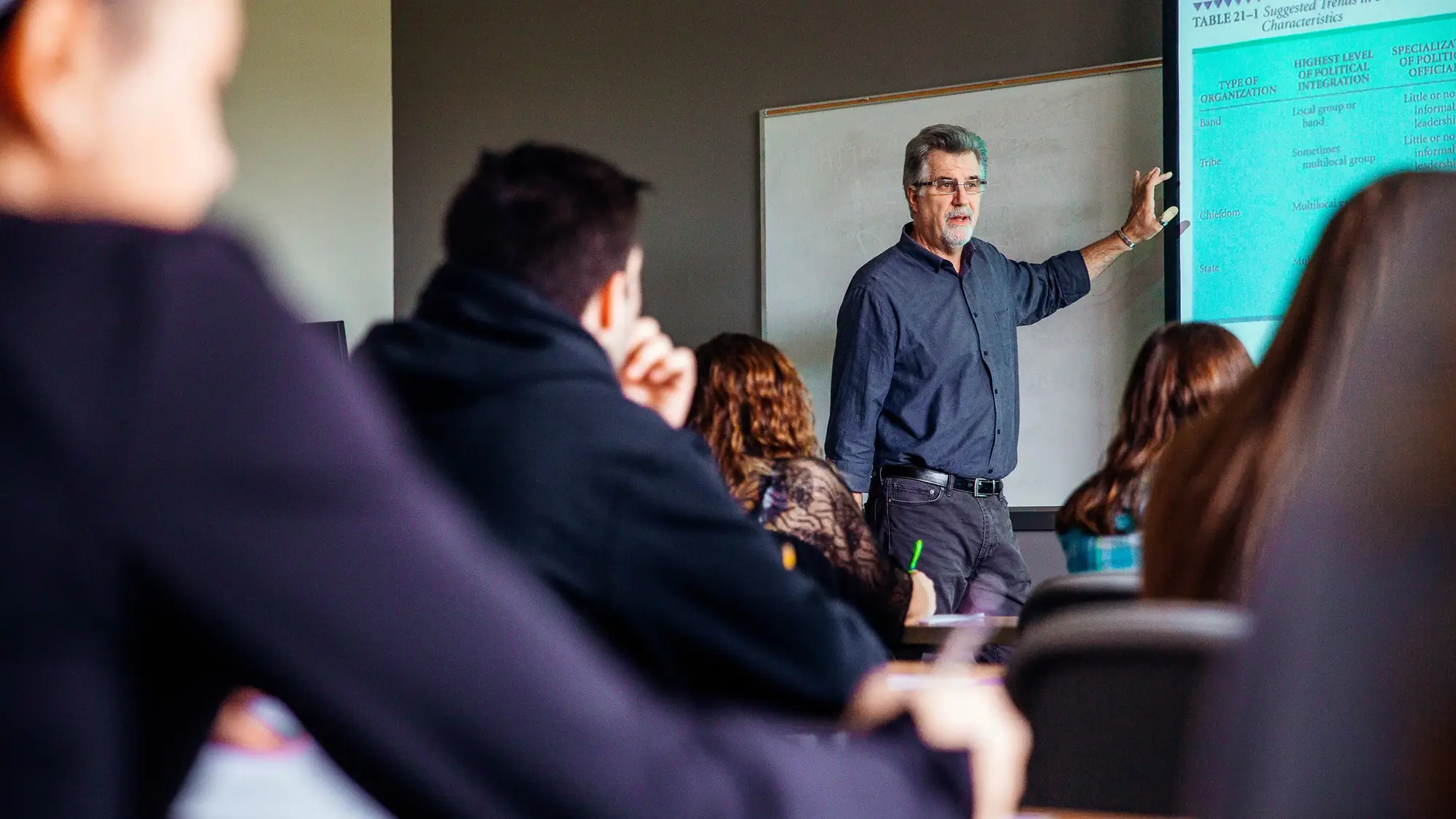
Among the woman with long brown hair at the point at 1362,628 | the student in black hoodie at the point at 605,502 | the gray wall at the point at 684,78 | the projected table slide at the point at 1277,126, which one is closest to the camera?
the woman with long brown hair at the point at 1362,628

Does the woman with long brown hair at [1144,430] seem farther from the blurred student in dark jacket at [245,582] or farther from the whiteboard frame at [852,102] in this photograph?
the blurred student in dark jacket at [245,582]

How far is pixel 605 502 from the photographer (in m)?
1.29

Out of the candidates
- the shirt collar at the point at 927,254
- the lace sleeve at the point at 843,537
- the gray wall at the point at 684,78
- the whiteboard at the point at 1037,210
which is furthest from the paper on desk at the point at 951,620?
the gray wall at the point at 684,78

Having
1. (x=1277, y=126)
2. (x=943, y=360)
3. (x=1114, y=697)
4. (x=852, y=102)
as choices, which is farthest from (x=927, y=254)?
(x=1114, y=697)

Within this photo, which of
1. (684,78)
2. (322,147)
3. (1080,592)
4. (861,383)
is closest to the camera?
(1080,592)

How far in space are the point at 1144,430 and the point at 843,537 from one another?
25.4 inches

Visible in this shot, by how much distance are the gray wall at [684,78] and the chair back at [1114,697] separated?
11.4ft

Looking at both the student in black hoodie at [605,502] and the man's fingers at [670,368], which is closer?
the student in black hoodie at [605,502]

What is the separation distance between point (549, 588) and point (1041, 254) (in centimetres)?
337

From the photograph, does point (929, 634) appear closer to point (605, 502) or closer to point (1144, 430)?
point (1144, 430)

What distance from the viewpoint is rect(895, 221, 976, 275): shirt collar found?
13.4 ft

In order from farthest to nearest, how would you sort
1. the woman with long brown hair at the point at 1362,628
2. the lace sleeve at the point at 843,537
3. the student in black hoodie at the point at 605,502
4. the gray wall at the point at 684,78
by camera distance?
the gray wall at the point at 684,78, the lace sleeve at the point at 843,537, the student in black hoodie at the point at 605,502, the woman with long brown hair at the point at 1362,628

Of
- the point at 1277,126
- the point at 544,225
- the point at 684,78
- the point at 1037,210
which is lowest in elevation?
the point at 544,225

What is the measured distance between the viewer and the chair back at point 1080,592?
4.84ft
